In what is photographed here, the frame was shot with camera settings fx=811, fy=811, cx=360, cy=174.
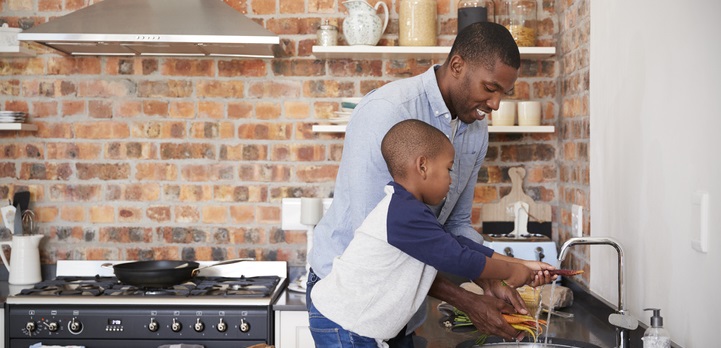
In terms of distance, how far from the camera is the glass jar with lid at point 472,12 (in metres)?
3.55

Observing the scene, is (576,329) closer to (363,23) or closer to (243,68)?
(363,23)

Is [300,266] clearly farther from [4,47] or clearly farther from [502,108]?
[4,47]

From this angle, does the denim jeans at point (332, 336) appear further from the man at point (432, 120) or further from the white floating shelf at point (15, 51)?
the white floating shelf at point (15, 51)

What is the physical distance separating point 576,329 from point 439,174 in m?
0.96

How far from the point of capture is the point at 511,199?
3.82 m

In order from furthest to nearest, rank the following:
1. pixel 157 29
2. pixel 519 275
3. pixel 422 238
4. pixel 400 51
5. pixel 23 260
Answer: pixel 23 260 → pixel 400 51 → pixel 157 29 → pixel 519 275 → pixel 422 238

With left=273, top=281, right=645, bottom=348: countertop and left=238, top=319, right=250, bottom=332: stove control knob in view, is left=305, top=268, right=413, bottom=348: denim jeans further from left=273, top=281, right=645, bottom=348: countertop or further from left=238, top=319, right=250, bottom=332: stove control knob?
left=238, top=319, right=250, bottom=332: stove control knob

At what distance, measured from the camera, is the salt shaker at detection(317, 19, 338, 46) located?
12.0 feet

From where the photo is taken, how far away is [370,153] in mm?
1904

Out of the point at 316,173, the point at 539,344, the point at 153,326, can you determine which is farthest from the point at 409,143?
the point at 316,173

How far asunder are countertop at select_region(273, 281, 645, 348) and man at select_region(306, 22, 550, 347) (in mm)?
191

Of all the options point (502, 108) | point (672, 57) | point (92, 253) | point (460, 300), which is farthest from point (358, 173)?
point (92, 253)

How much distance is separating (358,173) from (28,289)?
7.06ft

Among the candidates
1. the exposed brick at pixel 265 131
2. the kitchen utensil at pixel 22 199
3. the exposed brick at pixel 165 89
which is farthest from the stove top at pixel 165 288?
the exposed brick at pixel 165 89
